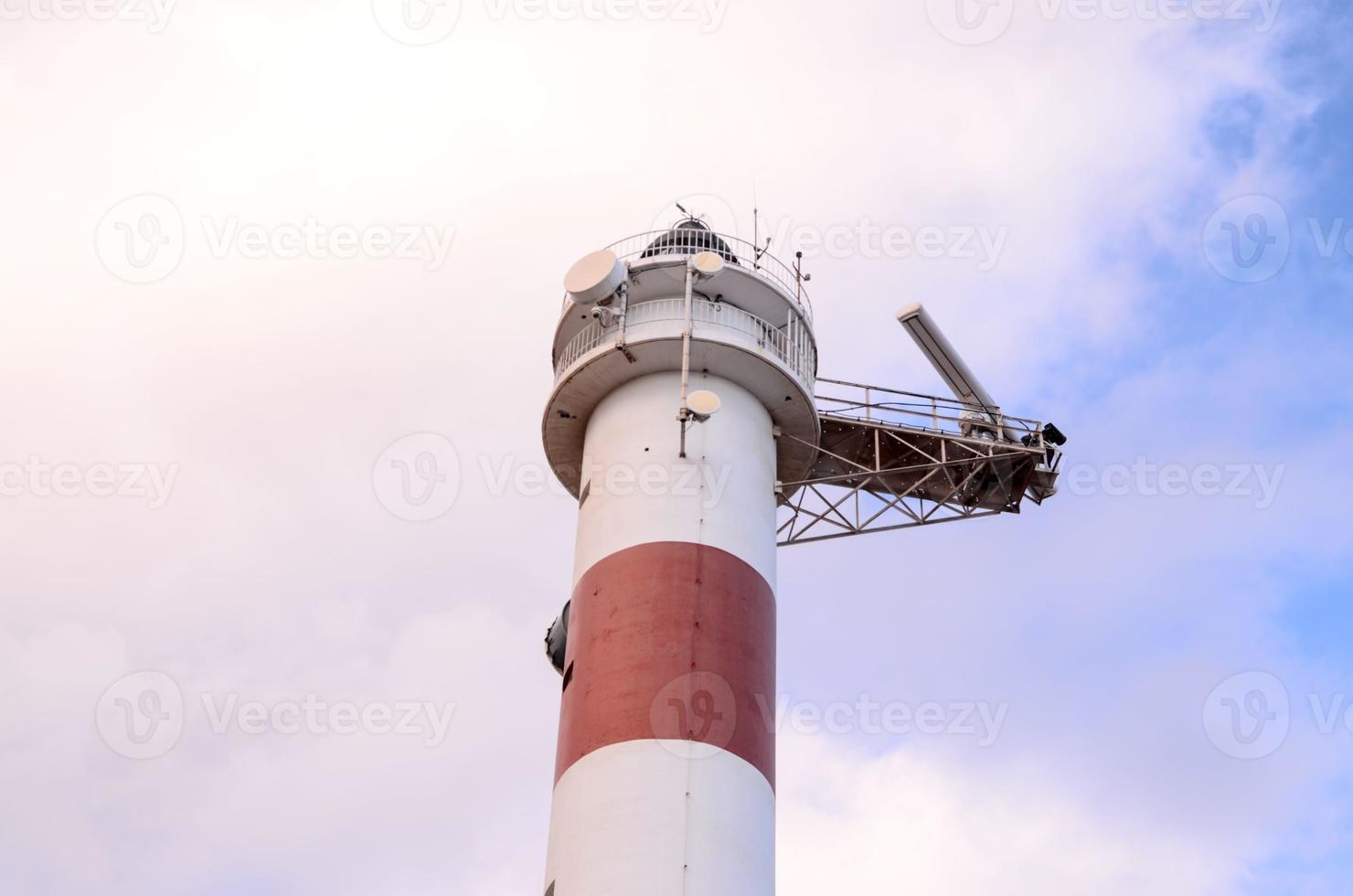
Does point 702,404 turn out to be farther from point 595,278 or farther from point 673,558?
point 595,278

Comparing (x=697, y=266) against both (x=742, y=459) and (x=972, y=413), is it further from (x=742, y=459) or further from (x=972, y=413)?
(x=972, y=413)

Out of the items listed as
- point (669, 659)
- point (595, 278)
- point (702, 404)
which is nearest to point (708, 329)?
point (595, 278)

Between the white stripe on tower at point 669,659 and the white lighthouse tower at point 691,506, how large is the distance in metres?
0.04

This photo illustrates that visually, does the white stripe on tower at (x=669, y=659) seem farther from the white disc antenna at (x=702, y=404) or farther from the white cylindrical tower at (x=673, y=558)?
the white disc antenna at (x=702, y=404)

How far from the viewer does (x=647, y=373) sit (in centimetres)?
3416

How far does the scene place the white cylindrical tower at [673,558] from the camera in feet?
93.0

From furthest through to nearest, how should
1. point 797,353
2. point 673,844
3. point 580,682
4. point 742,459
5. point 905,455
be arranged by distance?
point 905,455 → point 797,353 → point 742,459 → point 580,682 → point 673,844

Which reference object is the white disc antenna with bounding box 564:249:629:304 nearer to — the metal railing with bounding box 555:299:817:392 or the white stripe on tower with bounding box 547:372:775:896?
the metal railing with bounding box 555:299:817:392

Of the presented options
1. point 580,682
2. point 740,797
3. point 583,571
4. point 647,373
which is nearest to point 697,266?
point 647,373

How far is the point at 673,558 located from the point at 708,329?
18.1 ft

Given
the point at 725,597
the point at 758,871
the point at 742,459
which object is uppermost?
the point at 742,459

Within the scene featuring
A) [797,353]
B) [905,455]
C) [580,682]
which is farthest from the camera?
[905,455]

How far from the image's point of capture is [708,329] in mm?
33906

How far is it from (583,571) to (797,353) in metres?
7.10
